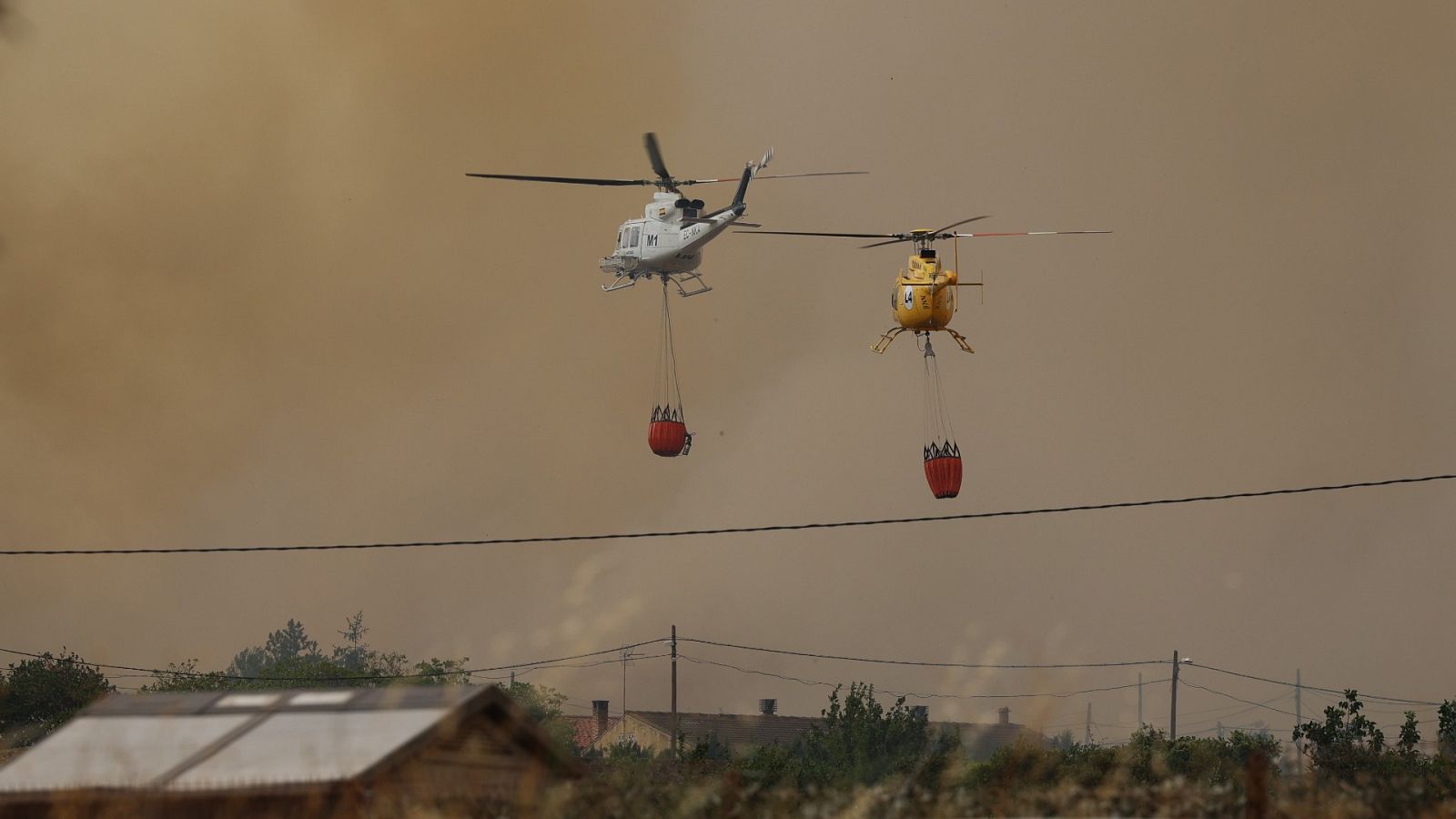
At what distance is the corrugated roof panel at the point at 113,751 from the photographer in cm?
1803

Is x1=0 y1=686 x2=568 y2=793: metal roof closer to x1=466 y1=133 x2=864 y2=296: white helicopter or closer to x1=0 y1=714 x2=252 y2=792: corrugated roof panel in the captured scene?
x1=0 y1=714 x2=252 y2=792: corrugated roof panel

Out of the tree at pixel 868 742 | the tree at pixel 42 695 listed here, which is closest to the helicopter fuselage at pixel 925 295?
the tree at pixel 868 742

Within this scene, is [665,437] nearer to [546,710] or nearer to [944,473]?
[944,473]

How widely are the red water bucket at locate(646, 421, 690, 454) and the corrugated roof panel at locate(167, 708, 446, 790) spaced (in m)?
26.9

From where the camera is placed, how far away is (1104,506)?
3488cm

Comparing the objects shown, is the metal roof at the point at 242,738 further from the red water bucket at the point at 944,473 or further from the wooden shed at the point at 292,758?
the red water bucket at the point at 944,473

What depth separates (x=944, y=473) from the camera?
41.2 meters

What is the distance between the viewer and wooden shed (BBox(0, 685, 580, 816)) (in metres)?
17.3

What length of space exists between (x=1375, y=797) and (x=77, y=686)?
75.6m

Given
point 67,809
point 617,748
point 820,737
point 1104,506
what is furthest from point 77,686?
point 67,809

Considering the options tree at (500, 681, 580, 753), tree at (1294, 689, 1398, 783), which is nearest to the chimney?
tree at (500, 681, 580, 753)

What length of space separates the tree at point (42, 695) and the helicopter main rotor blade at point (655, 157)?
49755mm

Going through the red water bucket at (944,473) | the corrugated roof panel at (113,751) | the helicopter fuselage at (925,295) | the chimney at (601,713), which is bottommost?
the chimney at (601,713)

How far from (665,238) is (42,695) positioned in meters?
52.1
